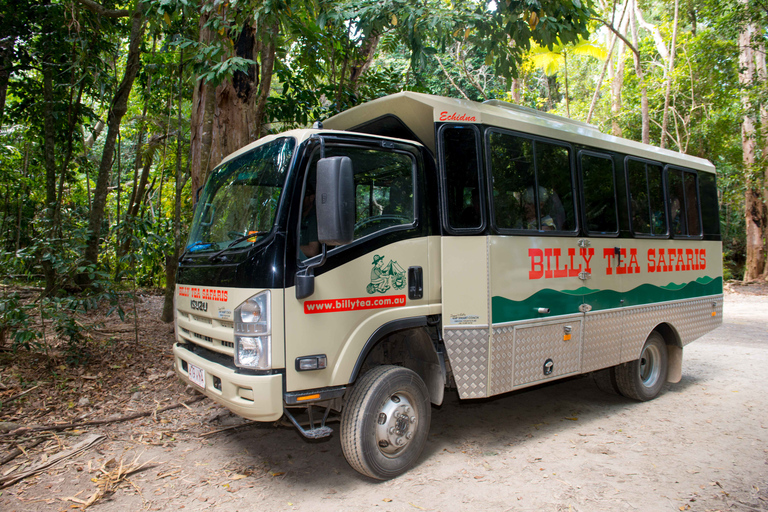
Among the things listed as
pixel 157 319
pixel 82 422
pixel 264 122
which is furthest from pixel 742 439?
pixel 157 319

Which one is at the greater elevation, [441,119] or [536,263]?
[441,119]

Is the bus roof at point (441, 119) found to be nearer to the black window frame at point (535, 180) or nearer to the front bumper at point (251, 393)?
the black window frame at point (535, 180)

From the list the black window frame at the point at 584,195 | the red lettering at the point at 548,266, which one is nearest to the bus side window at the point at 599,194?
the black window frame at the point at 584,195

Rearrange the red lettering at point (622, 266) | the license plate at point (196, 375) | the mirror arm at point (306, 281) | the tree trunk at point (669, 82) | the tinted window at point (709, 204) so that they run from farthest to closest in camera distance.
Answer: the tree trunk at point (669, 82) < the tinted window at point (709, 204) < the red lettering at point (622, 266) < the license plate at point (196, 375) < the mirror arm at point (306, 281)

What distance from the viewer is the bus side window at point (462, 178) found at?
13.7 feet

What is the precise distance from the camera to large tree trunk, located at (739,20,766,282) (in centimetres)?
1728

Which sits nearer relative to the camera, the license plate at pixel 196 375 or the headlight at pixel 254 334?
the headlight at pixel 254 334

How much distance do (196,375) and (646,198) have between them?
507 centimetres

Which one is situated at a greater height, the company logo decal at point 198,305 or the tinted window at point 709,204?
the tinted window at point 709,204

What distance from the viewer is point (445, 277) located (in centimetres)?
415

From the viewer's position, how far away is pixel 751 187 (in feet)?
60.0

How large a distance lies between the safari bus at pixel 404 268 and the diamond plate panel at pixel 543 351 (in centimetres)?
2

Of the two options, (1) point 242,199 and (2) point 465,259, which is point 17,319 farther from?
(2) point 465,259

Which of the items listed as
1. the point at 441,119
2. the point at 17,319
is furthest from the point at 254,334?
the point at 17,319
